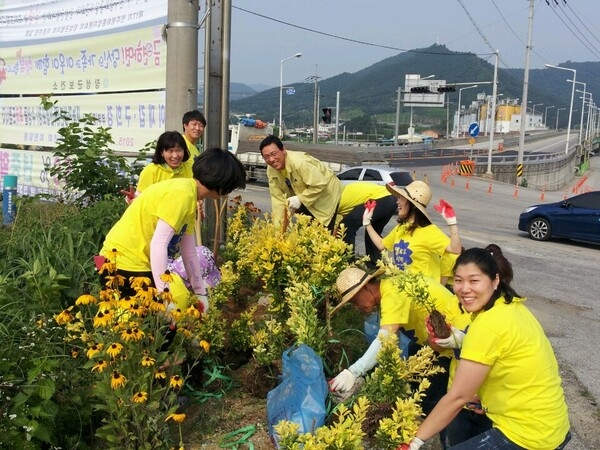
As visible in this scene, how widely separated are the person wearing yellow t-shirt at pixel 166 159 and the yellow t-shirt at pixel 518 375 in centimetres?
294

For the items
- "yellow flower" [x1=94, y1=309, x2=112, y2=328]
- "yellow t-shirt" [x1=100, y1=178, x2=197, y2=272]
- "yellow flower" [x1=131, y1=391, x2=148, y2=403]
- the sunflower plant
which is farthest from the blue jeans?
"yellow t-shirt" [x1=100, y1=178, x2=197, y2=272]

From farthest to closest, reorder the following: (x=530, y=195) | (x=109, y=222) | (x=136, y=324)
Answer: (x=530, y=195) < (x=109, y=222) < (x=136, y=324)

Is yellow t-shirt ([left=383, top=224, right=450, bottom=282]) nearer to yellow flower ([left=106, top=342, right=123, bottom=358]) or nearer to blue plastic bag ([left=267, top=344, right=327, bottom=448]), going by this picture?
blue plastic bag ([left=267, top=344, right=327, bottom=448])

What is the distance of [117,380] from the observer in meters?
2.51

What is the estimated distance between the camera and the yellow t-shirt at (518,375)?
2.40 metres

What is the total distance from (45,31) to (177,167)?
4519mm

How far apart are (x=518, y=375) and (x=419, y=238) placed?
1718mm

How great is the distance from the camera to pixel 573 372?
4934 millimetres

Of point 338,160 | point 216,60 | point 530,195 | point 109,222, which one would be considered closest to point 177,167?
point 109,222

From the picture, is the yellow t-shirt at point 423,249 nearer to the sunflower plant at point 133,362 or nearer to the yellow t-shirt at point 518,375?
the yellow t-shirt at point 518,375

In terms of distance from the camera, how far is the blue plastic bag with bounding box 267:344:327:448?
9.47 feet

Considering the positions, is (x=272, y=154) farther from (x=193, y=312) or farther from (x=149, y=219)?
(x=193, y=312)

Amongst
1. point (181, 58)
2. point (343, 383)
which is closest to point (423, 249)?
point (343, 383)

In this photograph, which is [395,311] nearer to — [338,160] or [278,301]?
[278,301]
